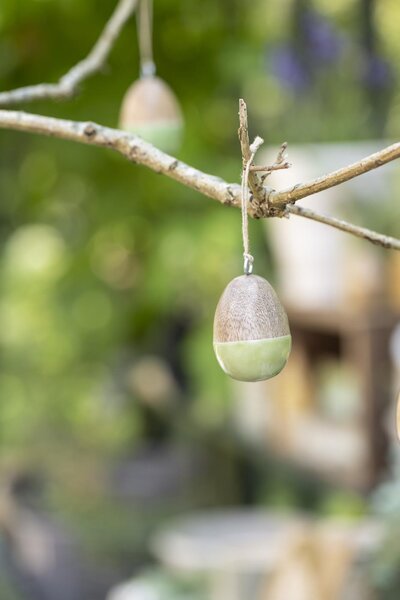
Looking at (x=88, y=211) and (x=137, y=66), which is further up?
(x=137, y=66)

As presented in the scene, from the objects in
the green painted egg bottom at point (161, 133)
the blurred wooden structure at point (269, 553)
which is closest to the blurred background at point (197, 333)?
the blurred wooden structure at point (269, 553)

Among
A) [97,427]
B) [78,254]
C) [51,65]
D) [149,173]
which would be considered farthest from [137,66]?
[97,427]

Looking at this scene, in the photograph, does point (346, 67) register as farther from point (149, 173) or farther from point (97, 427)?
point (97, 427)

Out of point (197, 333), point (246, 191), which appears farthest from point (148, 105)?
point (197, 333)

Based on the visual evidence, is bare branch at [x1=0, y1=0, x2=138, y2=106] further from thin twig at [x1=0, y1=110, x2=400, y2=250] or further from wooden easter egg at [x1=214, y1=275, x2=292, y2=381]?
wooden easter egg at [x1=214, y1=275, x2=292, y2=381]

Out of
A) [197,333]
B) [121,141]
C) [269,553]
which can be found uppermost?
[197,333]

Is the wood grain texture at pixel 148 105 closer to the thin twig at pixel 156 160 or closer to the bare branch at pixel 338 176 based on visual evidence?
the thin twig at pixel 156 160

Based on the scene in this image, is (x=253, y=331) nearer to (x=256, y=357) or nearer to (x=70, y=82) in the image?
(x=256, y=357)
